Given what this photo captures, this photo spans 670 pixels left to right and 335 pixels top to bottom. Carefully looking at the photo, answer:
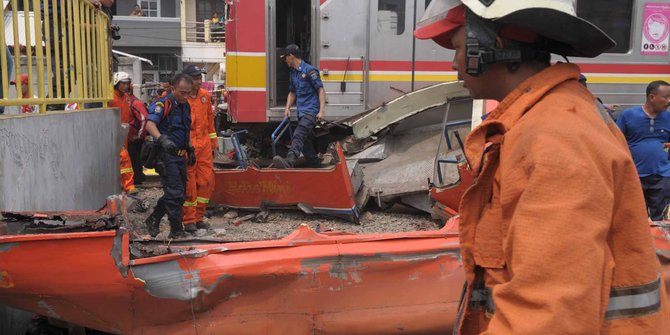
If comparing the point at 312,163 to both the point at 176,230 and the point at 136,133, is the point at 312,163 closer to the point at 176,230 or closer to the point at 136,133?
the point at 176,230

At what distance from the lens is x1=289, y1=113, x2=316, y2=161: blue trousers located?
20.8 ft

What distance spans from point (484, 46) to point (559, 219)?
424mm

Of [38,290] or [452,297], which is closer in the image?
[38,290]

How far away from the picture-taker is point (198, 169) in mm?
5348

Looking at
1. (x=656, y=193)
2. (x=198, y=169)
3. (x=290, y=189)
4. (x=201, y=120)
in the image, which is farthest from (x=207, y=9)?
(x=656, y=193)

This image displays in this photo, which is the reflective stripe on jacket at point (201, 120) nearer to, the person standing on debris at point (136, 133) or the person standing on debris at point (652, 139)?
the person standing on debris at point (136, 133)

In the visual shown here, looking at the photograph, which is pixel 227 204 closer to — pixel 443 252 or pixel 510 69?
pixel 443 252

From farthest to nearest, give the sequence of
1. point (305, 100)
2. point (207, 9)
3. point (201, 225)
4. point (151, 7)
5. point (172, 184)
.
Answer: point (207, 9)
point (151, 7)
point (305, 100)
point (201, 225)
point (172, 184)

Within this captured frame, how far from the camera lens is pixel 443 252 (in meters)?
2.92

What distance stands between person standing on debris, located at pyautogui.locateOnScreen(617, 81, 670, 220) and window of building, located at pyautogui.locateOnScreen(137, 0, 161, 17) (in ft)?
91.6

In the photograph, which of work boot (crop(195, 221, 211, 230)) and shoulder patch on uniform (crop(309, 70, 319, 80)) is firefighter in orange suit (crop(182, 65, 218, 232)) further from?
shoulder patch on uniform (crop(309, 70, 319, 80))

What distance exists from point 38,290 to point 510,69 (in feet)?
7.28

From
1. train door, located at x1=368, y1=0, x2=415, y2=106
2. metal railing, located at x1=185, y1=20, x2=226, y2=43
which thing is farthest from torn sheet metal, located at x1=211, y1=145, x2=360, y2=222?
metal railing, located at x1=185, y1=20, x2=226, y2=43

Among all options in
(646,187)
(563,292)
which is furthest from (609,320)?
(646,187)
